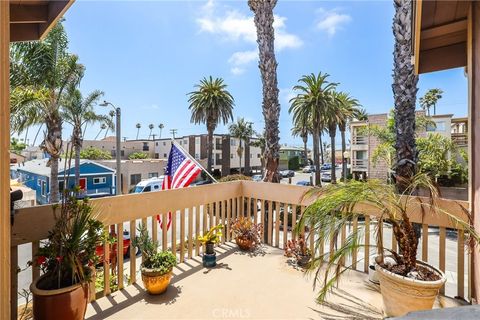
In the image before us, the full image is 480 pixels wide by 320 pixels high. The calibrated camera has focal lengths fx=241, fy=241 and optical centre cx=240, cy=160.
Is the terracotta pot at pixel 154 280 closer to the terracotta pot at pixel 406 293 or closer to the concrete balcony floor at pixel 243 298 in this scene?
the concrete balcony floor at pixel 243 298

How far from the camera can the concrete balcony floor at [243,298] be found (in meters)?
2.28

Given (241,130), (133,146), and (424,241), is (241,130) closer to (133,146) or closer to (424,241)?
(133,146)

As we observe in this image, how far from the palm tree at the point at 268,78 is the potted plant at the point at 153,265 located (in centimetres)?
430

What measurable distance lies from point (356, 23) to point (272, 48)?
2.04m

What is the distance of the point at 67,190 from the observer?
1.99m

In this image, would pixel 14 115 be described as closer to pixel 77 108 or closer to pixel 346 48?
pixel 77 108

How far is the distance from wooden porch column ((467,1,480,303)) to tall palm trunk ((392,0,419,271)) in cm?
151

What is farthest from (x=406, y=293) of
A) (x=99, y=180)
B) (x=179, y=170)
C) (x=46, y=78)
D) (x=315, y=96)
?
(x=99, y=180)

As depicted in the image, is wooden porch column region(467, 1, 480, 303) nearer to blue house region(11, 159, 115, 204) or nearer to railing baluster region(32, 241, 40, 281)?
railing baluster region(32, 241, 40, 281)

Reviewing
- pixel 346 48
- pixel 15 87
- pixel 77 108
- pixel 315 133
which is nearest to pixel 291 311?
pixel 346 48

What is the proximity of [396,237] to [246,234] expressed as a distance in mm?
2176

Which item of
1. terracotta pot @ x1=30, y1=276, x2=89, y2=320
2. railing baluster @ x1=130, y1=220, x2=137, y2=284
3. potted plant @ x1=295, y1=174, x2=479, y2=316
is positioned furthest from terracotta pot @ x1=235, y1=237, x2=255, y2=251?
terracotta pot @ x1=30, y1=276, x2=89, y2=320

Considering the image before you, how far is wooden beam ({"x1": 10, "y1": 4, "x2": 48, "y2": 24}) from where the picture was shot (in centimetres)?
245

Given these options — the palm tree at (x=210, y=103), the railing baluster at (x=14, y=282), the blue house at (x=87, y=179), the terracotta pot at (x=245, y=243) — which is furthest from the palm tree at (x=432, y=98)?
the railing baluster at (x=14, y=282)
